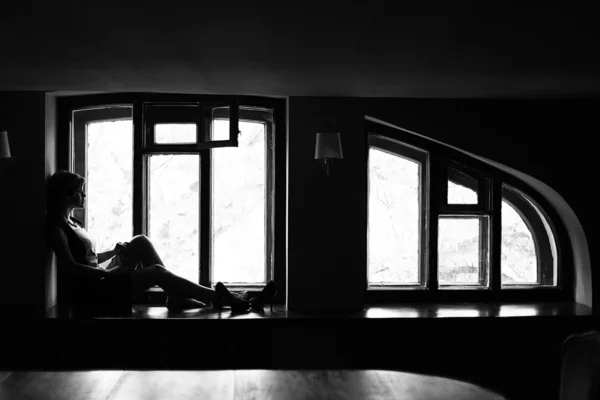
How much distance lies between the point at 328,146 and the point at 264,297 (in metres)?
1.37

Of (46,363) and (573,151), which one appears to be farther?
(573,151)

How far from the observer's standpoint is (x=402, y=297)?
6059mm

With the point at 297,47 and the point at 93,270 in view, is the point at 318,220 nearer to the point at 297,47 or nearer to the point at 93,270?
the point at 93,270

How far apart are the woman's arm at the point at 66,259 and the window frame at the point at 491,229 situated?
95.8 inches

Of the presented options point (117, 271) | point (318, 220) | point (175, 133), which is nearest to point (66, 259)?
point (117, 271)

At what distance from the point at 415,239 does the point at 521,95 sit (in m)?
1.61

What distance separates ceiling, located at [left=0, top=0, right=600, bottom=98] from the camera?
2688 mm

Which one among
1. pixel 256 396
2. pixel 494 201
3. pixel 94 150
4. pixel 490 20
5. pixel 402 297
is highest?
pixel 490 20

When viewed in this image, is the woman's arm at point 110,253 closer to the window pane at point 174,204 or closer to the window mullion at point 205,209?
the window pane at point 174,204

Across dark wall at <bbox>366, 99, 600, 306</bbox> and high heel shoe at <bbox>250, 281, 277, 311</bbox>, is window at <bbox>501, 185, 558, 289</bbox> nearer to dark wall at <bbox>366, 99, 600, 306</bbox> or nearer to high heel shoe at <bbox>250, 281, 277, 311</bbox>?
dark wall at <bbox>366, 99, 600, 306</bbox>

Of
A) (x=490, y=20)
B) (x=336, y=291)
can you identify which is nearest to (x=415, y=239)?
(x=336, y=291)

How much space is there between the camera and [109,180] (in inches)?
235

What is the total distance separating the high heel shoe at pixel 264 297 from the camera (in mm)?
5480

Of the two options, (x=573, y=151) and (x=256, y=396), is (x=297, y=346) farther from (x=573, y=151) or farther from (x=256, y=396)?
(x=256, y=396)
